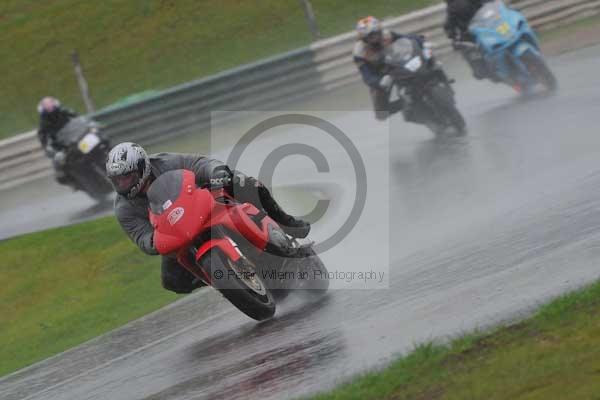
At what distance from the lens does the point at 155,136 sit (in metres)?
18.7

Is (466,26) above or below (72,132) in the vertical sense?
above

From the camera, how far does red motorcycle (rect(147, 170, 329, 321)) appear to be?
7129 mm

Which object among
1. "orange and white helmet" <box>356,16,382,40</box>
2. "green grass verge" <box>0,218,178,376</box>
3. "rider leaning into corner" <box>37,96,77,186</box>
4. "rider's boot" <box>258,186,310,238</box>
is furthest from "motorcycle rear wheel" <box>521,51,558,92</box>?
"rider leaning into corner" <box>37,96,77,186</box>

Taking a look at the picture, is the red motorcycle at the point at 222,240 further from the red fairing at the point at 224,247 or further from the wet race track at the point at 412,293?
the wet race track at the point at 412,293

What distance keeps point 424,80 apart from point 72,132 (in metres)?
5.97

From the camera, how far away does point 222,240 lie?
7.20 metres

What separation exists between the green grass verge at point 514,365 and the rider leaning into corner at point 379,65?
24.8 feet

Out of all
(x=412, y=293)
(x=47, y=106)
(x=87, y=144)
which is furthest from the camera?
(x=87, y=144)

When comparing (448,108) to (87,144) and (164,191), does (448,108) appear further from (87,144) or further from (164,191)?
(164,191)

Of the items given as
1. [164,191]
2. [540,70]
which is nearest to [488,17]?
[540,70]

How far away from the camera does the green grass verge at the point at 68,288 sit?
10.1 m

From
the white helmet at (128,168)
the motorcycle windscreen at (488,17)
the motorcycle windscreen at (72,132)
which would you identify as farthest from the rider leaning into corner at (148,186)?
the motorcycle windscreen at (72,132)

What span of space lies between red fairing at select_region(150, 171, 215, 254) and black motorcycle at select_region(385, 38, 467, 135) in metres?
6.49

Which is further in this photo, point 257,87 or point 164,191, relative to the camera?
point 257,87
